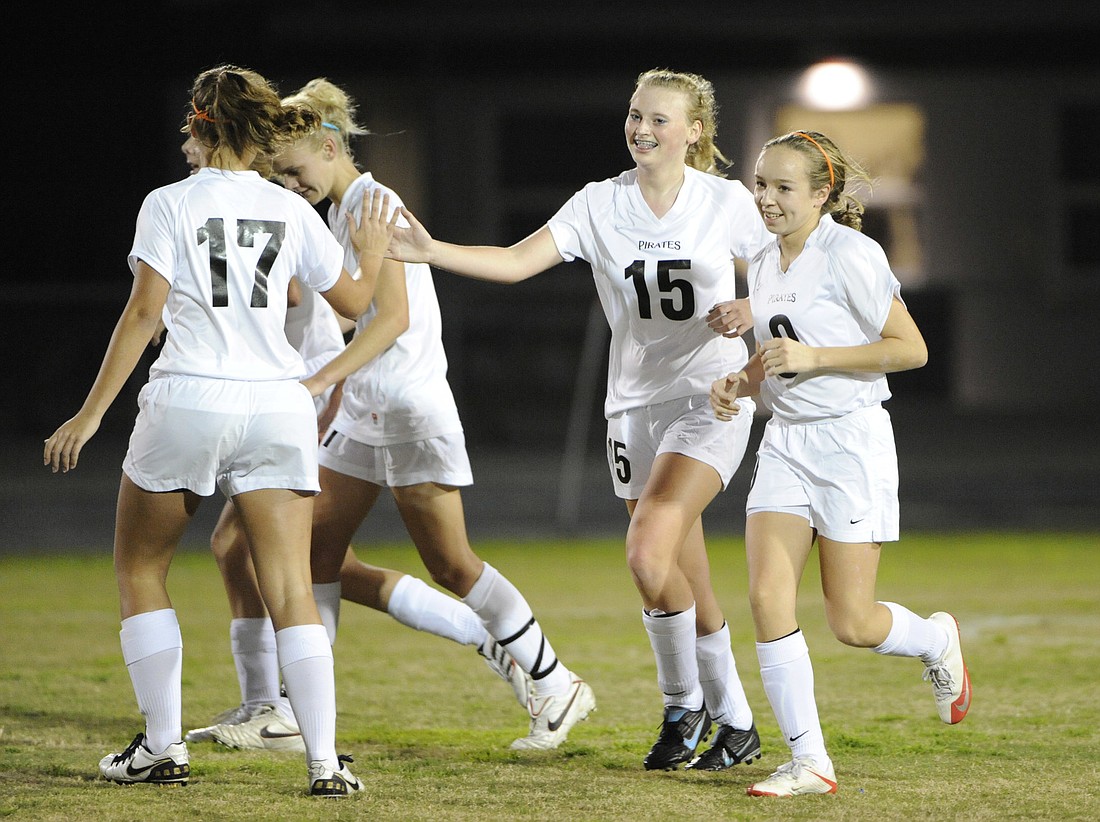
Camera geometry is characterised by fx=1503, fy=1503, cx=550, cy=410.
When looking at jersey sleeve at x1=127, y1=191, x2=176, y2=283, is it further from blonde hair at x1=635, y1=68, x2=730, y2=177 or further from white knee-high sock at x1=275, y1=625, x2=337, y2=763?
blonde hair at x1=635, y1=68, x2=730, y2=177

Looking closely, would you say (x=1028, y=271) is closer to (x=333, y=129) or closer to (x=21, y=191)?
(x=21, y=191)

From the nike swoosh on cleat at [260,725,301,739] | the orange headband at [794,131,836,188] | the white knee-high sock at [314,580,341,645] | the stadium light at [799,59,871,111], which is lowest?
the nike swoosh on cleat at [260,725,301,739]

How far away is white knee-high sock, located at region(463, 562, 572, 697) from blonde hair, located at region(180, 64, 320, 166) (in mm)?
1798

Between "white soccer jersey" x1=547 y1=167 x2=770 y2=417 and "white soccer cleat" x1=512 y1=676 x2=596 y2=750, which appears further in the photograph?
"white soccer cleat" x1=512 y1=676 x2=596 y2=750

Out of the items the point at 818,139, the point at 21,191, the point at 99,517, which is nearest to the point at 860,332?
the point at 818,139

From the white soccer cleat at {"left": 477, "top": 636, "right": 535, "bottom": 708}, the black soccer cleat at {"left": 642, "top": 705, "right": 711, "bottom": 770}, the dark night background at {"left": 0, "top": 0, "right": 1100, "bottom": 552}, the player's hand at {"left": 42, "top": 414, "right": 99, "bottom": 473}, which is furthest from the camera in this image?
the dark night background at {"left": 0, "top": 0, "right": 1100, "bottom": 552}

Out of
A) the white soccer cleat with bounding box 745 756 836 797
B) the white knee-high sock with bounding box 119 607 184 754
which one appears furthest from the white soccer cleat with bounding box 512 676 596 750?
the white knee-high sock with bounding box 119 607 184 754

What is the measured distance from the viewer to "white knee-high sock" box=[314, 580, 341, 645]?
547 cm

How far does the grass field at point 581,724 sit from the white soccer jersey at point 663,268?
1.30 m

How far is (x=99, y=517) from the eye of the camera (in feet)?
42.0

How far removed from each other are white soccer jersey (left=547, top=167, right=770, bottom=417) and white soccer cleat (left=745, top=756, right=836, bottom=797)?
4.19 feet

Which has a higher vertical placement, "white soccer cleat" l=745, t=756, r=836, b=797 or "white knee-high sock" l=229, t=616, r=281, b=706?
"white knee-high sock" l=229, t=616, r=281, b=706

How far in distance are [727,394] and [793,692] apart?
90 centimetres

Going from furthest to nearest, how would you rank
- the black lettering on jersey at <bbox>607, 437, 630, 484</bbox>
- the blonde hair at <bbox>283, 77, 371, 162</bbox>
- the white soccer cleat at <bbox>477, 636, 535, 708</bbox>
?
the white soccer cleat at <bbox>477, 636, 535, 708</bbox>, the blonde hair at <bbox>283, 77, 371, 162</bbox>, the black lettering on jersey at <bbox>607, 437, 630, 484</bbox>
